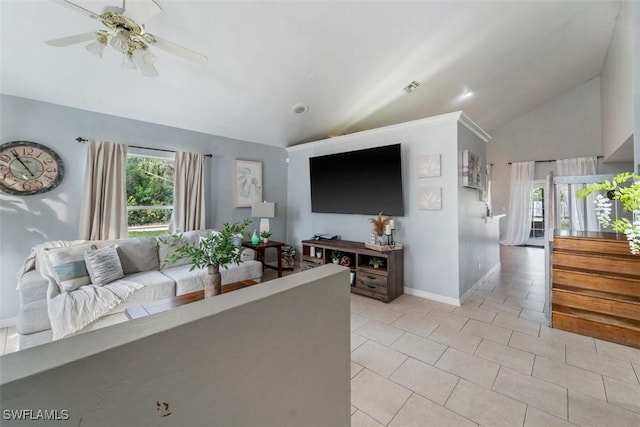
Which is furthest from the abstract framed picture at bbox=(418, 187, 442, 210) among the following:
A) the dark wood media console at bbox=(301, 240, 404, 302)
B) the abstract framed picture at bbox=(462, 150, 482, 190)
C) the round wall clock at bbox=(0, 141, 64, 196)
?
the round wall clock at bbox=(0, 141, 64, 196)

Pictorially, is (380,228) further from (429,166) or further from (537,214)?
(537,214)

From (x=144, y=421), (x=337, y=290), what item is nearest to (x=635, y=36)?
(x=337, y=290)

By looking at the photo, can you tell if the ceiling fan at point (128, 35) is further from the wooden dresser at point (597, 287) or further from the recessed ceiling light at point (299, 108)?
the wooden dresser at point (597, 287)

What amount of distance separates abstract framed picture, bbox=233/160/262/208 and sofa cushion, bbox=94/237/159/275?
157 centimetres

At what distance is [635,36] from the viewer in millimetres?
2961

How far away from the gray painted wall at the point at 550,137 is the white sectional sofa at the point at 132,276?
749cm

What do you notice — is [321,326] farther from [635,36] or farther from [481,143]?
[635,36]

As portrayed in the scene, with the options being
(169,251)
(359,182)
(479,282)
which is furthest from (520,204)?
(169,251)

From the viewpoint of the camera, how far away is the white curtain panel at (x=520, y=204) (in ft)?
23.0

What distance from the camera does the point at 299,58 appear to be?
2.97 metres

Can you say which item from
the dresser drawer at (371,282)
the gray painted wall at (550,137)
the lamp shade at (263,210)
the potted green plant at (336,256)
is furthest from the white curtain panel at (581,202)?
the lamp shade at (263,210)

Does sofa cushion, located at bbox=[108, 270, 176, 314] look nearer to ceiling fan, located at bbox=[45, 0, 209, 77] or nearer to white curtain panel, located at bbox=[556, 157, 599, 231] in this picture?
ceiling fan, located at bbox=[45, 0, 209, 77]

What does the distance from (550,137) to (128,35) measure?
28.9 feet

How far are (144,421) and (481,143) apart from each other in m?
4.85
